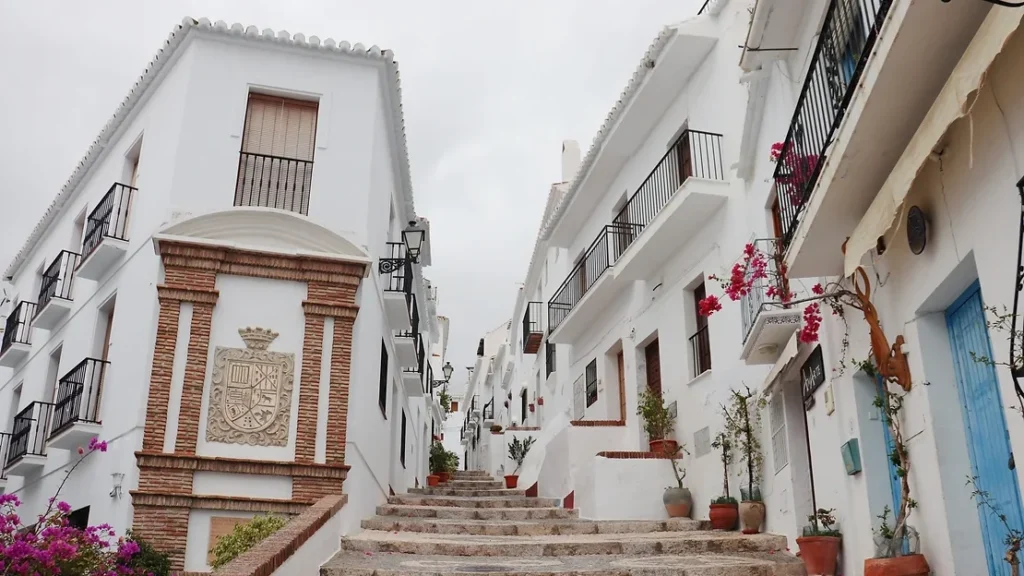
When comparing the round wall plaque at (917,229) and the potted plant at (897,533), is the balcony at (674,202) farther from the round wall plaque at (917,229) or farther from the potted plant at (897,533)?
the round wall plaque at (917,229)

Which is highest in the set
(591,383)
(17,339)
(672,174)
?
(672,174)

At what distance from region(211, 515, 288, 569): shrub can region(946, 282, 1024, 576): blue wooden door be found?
661cm

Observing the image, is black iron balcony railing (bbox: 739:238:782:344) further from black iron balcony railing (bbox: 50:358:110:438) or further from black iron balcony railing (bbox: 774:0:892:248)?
black iron balcony railing (bbox: 50:358:110:438)

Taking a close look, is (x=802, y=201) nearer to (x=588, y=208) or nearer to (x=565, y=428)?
(x=565, y=428)

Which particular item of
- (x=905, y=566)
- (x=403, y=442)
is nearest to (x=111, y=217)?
(x=403, y=442)

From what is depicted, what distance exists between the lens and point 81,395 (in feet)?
37.4

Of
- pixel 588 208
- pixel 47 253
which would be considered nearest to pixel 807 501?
pixel 588 208

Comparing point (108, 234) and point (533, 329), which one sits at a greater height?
point (533, 329)

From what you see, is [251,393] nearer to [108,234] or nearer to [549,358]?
[108,234]

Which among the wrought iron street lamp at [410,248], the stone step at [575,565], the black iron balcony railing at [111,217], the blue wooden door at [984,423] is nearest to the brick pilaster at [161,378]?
the black iron balcony railing at [111,217]

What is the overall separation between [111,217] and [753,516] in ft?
32.2

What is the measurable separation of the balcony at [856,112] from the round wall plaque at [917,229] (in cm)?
38

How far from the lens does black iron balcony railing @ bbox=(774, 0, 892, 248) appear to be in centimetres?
632

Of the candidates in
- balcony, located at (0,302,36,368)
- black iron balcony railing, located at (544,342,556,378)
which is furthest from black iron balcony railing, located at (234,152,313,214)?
black iron balcony railing, located at (544,342,556,378)
